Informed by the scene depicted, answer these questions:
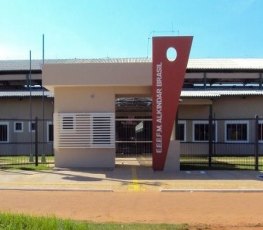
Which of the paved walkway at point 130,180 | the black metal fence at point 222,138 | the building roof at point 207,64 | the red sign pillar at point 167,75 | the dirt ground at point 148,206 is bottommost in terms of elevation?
the dirt ground at point 148,206

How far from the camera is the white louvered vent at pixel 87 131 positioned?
22.0m

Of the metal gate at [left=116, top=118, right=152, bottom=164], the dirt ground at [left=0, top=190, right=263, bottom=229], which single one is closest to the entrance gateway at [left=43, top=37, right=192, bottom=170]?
the metal gate at [left=116, top=118, right=152, bottom=164]

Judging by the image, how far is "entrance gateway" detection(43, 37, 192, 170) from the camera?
822 inches

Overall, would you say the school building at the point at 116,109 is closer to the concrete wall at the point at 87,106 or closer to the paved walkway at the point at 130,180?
the concrete wall at the point at 87,106

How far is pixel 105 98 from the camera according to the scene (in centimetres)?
2242

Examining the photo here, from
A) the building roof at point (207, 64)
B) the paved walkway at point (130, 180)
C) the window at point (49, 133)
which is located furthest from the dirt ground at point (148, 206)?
the building roof at point (207, 64)

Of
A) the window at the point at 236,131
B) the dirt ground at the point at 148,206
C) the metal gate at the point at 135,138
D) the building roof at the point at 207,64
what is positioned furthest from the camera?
the building roof at the point at 207,64

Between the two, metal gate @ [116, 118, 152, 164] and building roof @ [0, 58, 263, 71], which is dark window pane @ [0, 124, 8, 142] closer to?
building roof @ [0, 58, 263, 71]

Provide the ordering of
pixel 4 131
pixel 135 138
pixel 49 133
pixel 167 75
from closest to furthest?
pixel 167 75 → pixel 135 138 → pixel 49 133 → pixel 4 131

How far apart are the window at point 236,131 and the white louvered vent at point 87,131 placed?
582 inches

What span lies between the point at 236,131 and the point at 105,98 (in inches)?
594

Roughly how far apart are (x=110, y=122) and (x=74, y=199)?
8.55 m

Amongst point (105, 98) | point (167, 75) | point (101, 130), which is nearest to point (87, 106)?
point (105, 98)

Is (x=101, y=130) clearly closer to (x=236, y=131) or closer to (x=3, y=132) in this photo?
(x=3, y=132)
